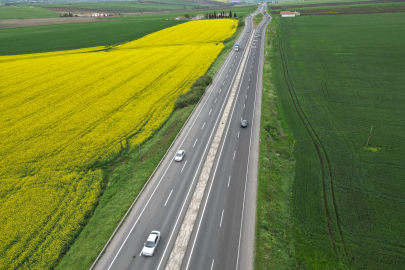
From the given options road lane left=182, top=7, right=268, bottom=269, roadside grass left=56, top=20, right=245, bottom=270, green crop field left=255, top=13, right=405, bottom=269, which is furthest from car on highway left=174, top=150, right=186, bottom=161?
green crop field left=255, top=13, right=405, bottom=269

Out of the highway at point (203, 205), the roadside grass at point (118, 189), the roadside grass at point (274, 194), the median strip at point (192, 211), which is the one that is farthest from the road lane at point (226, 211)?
the roadside grass at point (118, 189)

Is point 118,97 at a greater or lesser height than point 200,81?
lesser

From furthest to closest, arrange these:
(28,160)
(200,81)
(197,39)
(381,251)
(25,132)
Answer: (197,39) < (200,81) < (25,132) < (28,160) < (381,251)

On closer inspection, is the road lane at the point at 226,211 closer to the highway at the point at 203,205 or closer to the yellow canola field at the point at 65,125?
the highway at the point at 203,205

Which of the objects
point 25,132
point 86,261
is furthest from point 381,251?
point 25,132

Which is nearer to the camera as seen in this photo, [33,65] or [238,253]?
[238,253]

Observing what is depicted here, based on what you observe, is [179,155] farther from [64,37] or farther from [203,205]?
[64,37]

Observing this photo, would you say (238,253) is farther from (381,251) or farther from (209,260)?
(381,251)
